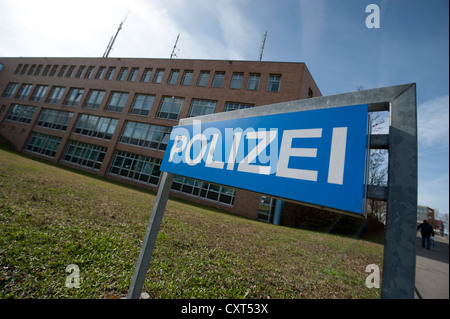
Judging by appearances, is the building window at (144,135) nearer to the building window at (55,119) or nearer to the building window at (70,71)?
the building window at (55,119)

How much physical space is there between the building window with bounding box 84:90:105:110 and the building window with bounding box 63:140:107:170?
15.3 ft

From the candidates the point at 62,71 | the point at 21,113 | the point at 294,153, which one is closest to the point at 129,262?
the point at 294,153

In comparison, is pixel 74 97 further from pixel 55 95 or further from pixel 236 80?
pixel 236 80

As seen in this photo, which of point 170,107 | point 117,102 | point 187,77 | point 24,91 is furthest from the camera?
point 24,91

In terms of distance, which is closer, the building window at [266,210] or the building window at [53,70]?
the building window at [266,210]

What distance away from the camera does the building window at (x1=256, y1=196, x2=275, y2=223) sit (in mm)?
13851

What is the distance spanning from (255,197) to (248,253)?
9693mm

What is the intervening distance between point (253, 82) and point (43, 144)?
26546mm

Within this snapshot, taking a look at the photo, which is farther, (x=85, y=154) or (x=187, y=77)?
(x=85, y=154)

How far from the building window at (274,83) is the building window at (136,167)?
41.1ft

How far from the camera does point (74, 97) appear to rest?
23750mm

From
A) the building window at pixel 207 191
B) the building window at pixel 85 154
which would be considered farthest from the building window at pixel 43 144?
the building window at pixel 207 191

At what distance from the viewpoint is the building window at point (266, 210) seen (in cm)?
1385
